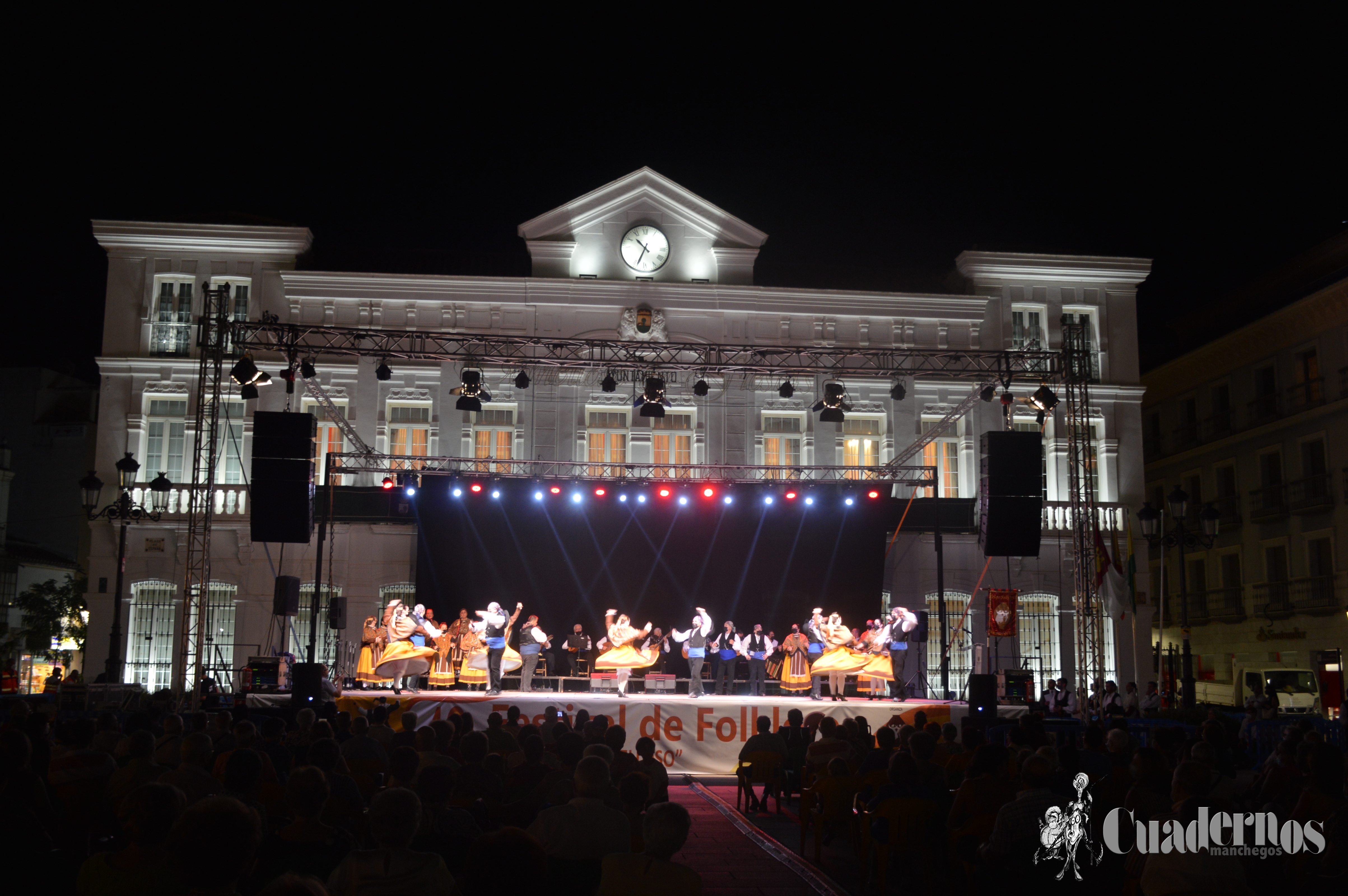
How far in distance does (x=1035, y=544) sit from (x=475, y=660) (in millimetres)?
10232

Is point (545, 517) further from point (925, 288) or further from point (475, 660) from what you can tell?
point (925, 288)

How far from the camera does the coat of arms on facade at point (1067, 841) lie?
5676mm

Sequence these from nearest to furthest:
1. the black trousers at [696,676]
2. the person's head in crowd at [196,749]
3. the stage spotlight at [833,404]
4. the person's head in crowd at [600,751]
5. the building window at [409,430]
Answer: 1. the person's head in crowd at [196,749]
2. the person's head in crowd at [600,751]
3. the stage spotlight at [833,404]
4. the black trousers at [696,676]
5. the building window at [409,430]

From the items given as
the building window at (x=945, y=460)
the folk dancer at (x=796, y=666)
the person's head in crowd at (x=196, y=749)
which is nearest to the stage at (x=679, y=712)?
the folk dancer at (x=796, y=666)

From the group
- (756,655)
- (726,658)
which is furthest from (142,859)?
(756,655)

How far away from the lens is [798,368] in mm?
19078

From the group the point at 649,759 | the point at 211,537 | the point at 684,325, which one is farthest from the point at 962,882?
the point at 211,537

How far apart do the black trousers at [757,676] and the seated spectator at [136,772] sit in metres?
15.0

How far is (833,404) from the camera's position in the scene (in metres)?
19.4

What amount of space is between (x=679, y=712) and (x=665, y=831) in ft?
42.8

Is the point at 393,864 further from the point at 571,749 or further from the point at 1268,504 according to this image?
the point at 1268,504

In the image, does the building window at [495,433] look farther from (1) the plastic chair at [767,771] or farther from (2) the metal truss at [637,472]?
(1) the plastic chair at [767,771]

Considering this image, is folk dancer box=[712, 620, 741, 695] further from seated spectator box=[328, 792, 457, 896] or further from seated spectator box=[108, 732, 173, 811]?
seated spectator box=[328, 792, 457, 896]

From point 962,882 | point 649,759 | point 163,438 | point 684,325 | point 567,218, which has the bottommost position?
point 962,882
